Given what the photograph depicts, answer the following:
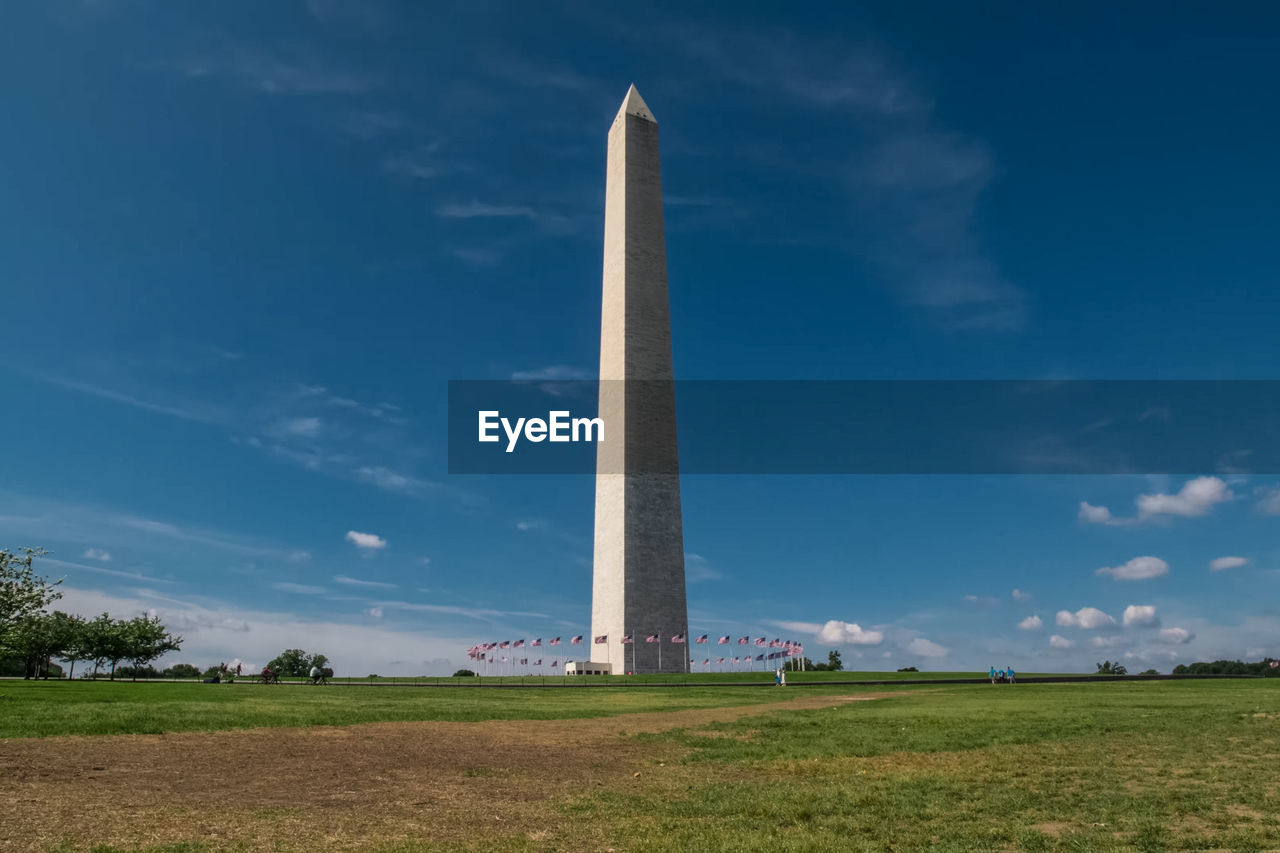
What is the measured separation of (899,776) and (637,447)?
55.2 metres

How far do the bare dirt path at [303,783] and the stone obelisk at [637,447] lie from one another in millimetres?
45237

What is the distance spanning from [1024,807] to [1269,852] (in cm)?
314

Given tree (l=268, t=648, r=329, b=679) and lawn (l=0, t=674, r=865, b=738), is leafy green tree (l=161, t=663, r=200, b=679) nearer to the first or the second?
tree (l=268, t=648, r=329, b=679)

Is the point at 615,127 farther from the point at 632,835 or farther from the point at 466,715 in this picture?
the point at 632,835

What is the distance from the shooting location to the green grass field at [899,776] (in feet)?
34.9

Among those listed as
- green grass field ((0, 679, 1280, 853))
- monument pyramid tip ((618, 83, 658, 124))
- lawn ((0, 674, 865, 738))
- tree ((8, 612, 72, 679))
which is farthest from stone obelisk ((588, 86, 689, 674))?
tree ((8, 612, 72, 679))

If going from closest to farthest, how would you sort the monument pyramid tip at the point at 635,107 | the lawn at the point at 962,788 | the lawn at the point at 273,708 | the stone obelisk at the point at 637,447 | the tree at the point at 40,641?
the lawn at the point at 962,788 → the lawn at the point at 273,708 → the tree at the point at 40,641 → the stone obelisk at the point at 637,447 → the monument pyramid tip at the point at 635,107

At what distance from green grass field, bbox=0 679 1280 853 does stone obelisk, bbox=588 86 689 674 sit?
122 ft

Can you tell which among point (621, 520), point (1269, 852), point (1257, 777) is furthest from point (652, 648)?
point (1269, 852)

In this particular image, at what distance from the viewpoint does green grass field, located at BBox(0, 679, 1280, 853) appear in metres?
10.6

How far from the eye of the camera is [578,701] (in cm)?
3772

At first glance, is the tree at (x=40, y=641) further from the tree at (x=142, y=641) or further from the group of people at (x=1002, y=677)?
the group of people at (x=1002, y=677)

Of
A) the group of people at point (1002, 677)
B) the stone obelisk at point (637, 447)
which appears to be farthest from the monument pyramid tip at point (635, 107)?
the group of people at point (1002, 677)

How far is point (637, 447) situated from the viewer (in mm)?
69875
